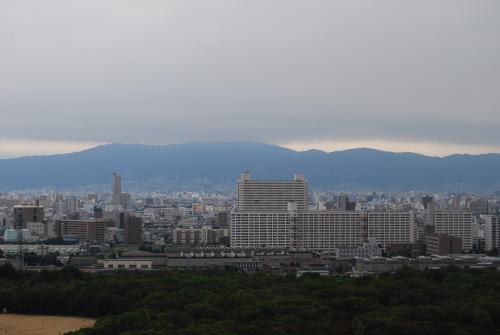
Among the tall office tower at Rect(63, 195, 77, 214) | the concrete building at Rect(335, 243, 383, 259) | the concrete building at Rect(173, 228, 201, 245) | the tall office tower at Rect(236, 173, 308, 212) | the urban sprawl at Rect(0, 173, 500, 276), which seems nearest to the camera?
the urban sprawl at Rect(0, 173, 500, 276)

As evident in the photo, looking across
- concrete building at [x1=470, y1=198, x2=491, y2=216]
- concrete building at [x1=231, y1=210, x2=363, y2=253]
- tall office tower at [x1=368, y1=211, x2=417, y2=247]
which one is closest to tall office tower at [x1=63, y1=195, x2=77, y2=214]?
concrete building at [x1=470, y1=198, x2=491, y2=216]

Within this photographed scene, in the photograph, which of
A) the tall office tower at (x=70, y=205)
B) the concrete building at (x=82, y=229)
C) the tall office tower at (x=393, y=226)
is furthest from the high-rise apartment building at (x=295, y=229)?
the tall office tower at (x=70, y=205)

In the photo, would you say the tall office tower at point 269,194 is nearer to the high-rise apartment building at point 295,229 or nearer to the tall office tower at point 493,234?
the high-rise apartment building at point 295,229

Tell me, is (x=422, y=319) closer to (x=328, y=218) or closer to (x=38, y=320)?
(x=38, y=320)

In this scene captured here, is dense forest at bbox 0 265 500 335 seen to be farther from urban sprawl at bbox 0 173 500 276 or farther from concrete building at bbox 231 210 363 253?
concrete building at bbox 231 210 363 253

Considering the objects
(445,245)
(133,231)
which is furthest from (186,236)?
(445,245)

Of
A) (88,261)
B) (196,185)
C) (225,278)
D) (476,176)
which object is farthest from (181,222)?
(476,176)

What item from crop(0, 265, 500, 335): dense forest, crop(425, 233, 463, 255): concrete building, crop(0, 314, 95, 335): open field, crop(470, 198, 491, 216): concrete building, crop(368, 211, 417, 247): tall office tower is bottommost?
crop(0, 314, 95, 335): open field
